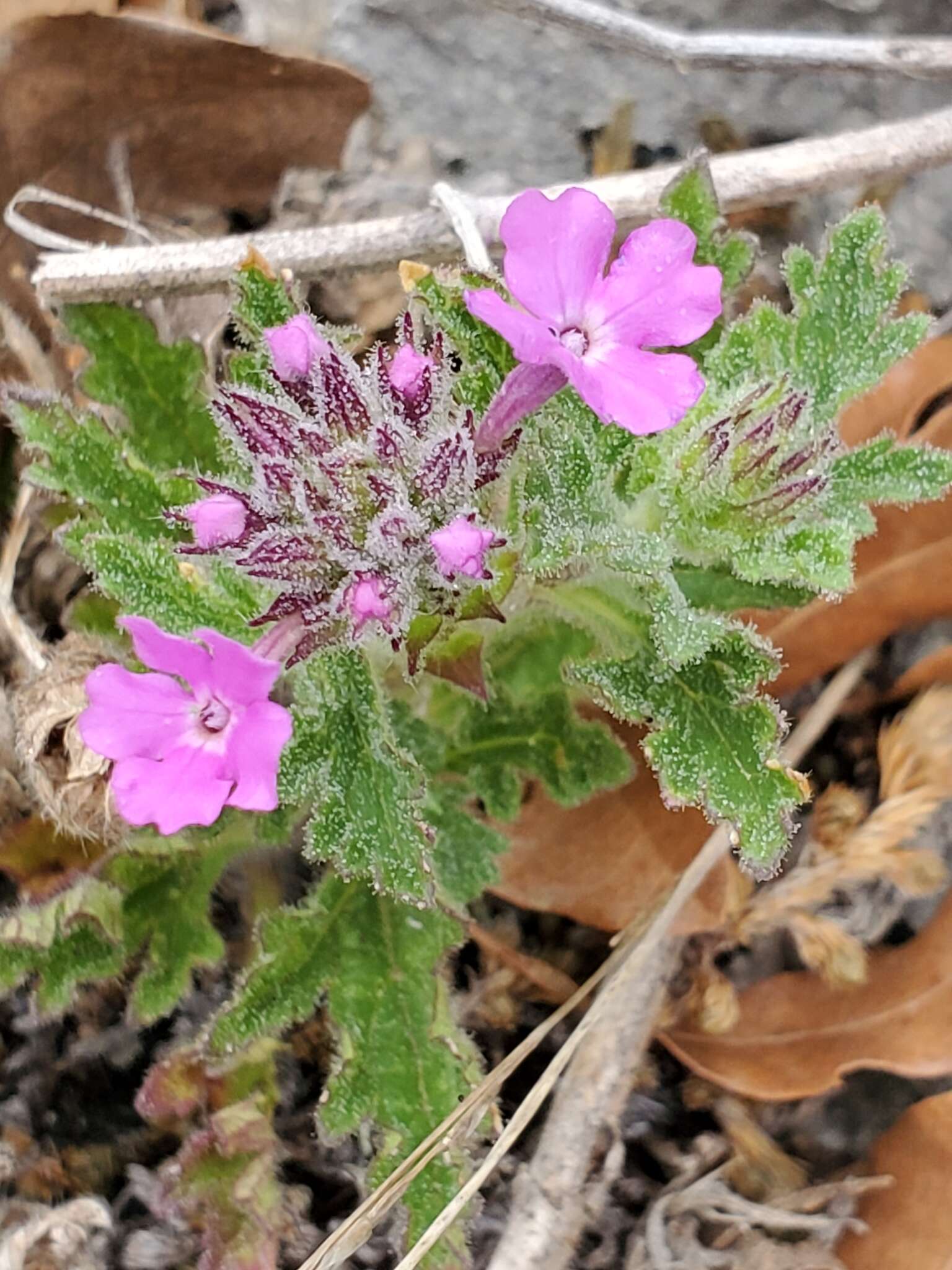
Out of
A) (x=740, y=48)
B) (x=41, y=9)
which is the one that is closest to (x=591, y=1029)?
(x=740, y=48)

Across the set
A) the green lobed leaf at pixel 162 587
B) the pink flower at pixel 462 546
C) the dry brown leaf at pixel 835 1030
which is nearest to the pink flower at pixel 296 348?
the pink flower at pixel 462 546

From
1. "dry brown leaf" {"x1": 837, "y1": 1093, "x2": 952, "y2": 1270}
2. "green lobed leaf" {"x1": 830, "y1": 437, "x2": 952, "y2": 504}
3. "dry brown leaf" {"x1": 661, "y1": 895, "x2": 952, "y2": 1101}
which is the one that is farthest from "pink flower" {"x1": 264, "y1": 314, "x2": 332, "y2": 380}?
"dry brown leaf" {"x1": 837, "y1": 1093, "x2": 952, "y2": 1270}

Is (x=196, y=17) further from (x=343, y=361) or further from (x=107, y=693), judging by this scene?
(x=107, y=693)

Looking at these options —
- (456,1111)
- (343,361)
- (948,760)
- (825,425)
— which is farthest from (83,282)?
(948,760)

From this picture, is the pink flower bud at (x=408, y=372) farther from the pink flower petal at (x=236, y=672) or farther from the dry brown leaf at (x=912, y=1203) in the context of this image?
the dry brown leaf at (x=912, y=1203)

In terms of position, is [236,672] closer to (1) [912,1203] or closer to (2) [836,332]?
(2) [836,332]

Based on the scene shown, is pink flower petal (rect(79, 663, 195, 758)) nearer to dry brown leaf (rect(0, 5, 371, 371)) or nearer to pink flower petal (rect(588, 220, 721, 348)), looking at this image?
pink flower petal (rect(588, 220, 721, 348))
